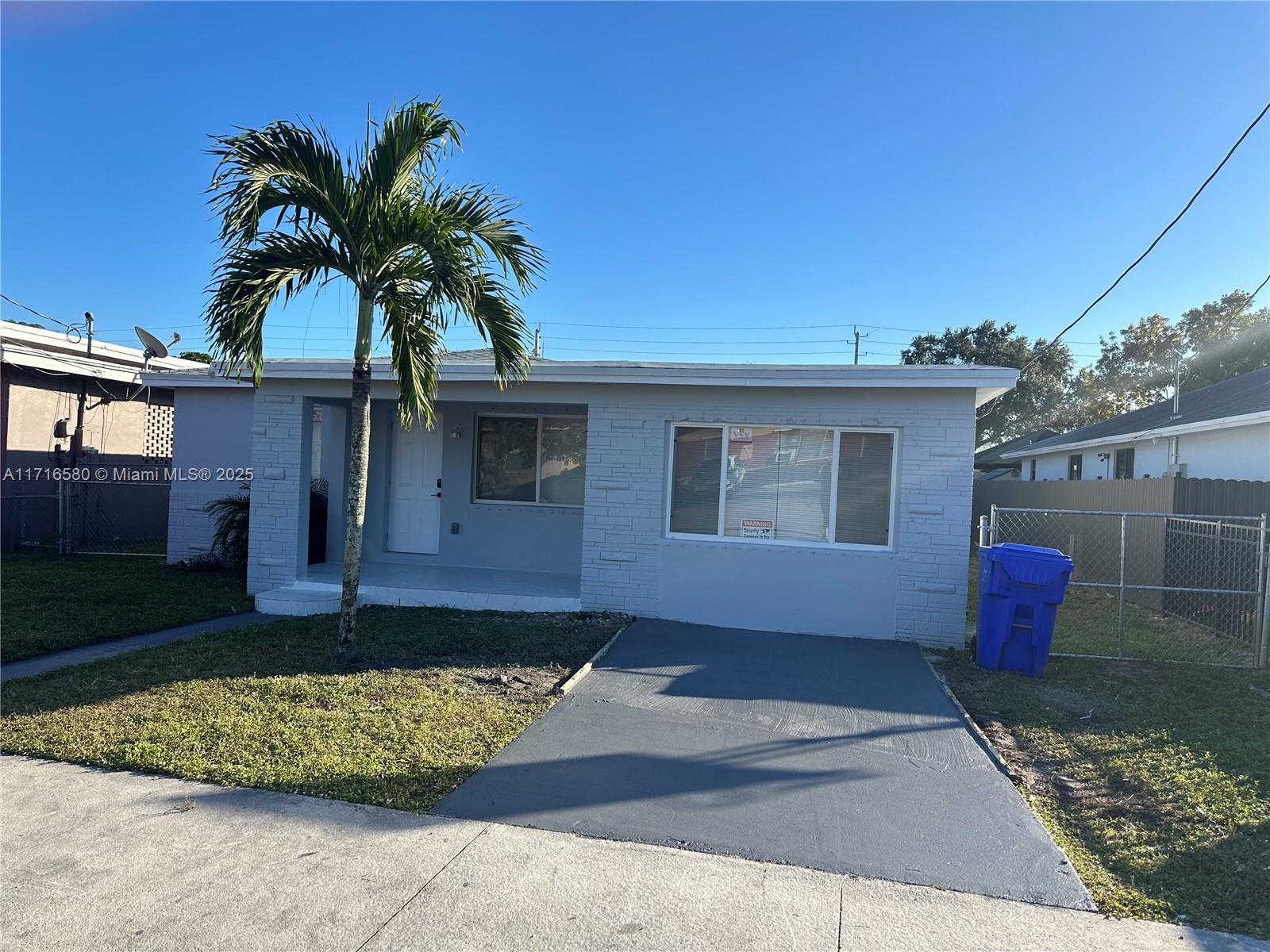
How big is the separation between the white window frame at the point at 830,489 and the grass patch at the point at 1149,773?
1521 mm

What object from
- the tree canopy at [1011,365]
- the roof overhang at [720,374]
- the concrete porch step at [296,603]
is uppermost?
the tree canopy at [1011,365]

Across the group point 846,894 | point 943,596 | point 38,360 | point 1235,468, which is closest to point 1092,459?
point 1235,468

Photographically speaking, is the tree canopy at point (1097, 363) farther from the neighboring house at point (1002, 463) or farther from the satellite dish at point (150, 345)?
the satellite dish at point (150, 345)

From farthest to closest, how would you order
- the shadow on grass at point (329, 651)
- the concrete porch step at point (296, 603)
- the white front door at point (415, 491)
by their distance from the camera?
the white front door at point (415, 491)
the concrete porch step at point (296, 603)
the shadow on grass at point (329, 651)

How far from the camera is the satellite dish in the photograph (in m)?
14.3

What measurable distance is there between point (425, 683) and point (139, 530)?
13.2 meters

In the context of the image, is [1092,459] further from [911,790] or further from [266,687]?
[266,687]

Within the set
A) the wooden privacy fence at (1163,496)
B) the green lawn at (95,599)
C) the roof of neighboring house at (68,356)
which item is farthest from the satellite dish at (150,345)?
the wooden privacy fence at (1163,496)

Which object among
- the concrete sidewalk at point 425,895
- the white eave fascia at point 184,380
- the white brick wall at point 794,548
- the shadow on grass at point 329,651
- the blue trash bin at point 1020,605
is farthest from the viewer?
the white eave fascia at point 184,380

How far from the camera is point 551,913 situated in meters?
3.29

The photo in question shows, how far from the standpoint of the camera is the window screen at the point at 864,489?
8844mm

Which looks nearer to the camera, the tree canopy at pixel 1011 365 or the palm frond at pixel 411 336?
the palm frond at pixel 411 336

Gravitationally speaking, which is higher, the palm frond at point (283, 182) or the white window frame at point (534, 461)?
the palm frond at point (283, 182)

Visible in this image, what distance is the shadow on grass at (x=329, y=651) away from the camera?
6.11m
